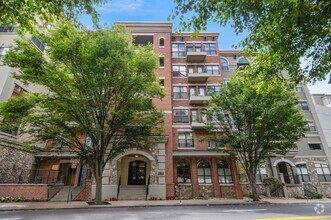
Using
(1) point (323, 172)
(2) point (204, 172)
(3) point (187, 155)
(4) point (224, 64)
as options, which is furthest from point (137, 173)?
(1) point (323, 172)

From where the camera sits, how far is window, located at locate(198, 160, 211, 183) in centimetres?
2063

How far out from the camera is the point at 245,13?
18.0ft

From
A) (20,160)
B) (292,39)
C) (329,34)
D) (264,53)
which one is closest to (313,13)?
(292,39)

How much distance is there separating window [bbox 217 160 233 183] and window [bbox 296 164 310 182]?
1013 cm

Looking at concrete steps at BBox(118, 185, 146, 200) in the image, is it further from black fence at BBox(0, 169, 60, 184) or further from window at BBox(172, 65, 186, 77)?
window at BBox(172, 65, 186, 77)

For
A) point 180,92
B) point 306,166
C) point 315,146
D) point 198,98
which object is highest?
point 180,92

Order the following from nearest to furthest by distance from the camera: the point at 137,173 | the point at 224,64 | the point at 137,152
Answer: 1. the point at 137,152
2. the point at 137,173
3. the point at 224,64

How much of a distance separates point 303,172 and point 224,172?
11.2 m

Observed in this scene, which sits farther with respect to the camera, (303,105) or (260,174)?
(303,105)

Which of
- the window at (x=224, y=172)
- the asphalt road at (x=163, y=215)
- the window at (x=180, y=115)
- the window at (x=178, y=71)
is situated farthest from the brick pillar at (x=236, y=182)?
the window at (x=178, y=71)

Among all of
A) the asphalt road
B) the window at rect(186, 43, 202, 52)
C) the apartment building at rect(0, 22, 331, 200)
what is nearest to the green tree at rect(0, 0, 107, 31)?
the asphalt road

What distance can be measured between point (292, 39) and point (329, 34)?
1124 millimetres

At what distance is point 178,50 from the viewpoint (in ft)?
87.9

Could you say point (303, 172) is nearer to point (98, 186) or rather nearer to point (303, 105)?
point (303, 105)
